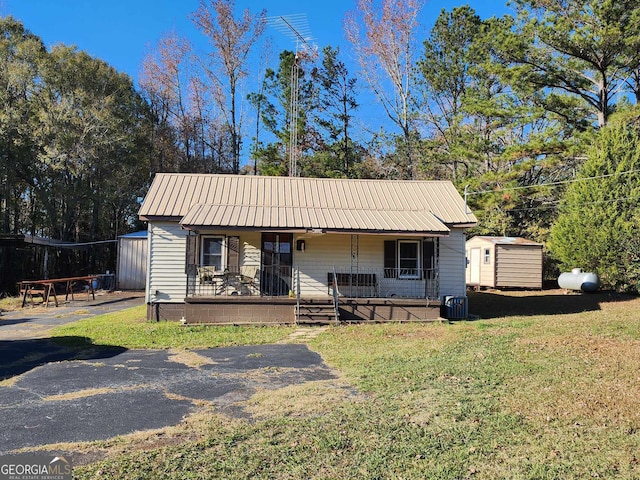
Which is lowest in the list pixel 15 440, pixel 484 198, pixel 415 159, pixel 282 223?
pixel 15 440

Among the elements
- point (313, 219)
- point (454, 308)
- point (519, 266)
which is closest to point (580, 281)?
point (519, 266)

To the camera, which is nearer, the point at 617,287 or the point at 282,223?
the point at 282,223

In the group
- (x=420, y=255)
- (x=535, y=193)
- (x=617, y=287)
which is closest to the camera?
(x=420, y=255)

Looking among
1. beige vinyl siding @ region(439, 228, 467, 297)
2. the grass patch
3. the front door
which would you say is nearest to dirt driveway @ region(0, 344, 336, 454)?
the grass patch

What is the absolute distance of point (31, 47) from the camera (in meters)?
25.4

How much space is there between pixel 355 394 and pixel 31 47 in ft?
91.1

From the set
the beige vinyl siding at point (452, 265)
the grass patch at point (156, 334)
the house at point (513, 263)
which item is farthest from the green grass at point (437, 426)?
the house at point (513, 263)

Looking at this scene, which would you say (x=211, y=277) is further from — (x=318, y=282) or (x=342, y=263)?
(x=342, y=263)

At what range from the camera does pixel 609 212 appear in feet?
57.9

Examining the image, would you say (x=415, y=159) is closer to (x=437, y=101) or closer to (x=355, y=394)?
(x=437, y=101)

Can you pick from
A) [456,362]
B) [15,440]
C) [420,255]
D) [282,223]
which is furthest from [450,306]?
[15,440]

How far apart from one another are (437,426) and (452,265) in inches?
417

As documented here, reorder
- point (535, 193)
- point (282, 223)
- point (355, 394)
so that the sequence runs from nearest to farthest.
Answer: point (355, 394), point (282, 223), point (535, 193)

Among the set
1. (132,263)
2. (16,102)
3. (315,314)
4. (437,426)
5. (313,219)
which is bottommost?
(437,426)
